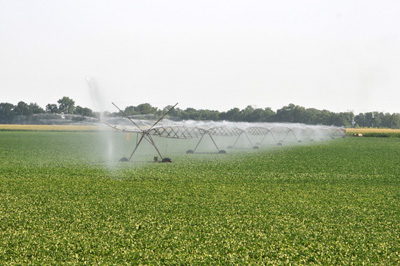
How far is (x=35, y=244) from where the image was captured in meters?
6.90

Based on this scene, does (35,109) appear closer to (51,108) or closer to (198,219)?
(51,108)

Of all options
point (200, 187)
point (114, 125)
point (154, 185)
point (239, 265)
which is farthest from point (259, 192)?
point (114, 125)

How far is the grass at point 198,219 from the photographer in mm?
6496

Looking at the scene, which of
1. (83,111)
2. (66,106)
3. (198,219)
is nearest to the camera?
(198,219)

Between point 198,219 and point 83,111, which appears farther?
point 83,111

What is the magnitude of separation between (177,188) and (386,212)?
583 cm

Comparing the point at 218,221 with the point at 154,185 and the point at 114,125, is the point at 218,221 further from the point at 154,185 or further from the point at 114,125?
the point at 114,125

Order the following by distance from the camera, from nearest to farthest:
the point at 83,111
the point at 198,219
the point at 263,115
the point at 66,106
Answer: the point at 198,219
the point at 83,111
the point at 66,106
the point at 263,115

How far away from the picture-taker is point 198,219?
338 inches

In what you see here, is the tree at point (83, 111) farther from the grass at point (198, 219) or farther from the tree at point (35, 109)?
the grass at point (198, 219)

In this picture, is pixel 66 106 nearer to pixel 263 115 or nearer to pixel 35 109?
pixel 35 109

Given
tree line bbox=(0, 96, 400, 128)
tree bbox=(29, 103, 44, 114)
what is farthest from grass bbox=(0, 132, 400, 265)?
tree bbox=(29, 103, 44, 114)

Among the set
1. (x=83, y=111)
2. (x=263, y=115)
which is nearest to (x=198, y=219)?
(x=83, y=111)

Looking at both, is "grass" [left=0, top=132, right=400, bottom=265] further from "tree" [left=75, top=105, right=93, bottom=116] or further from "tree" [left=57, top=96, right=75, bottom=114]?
"tree" [left=57, top=96, right=75, bottom=114]
